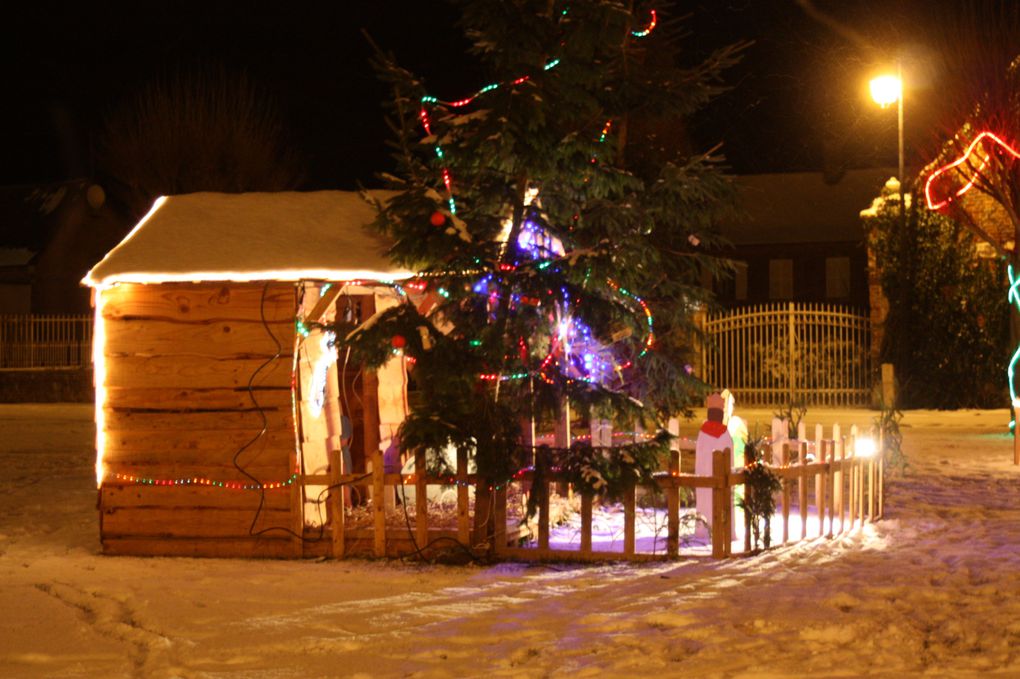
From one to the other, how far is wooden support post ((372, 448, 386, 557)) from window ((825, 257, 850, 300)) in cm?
3287

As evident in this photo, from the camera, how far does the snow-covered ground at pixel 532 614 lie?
600 cm

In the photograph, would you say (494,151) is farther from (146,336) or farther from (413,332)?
(146,336)

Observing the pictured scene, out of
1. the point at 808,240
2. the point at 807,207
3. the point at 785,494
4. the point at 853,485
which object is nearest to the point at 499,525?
the point at 785,494

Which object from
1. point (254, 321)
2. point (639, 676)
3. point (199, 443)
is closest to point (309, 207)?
point (254, 321)

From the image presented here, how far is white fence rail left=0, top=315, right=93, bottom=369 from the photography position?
28188 millimetres

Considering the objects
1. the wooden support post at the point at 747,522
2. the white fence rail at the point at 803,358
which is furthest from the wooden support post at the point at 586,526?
the white fence rail at the point at 803,358

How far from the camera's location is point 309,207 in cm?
1032

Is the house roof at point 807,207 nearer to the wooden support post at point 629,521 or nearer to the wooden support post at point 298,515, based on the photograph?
the wooden support post at point 629,521

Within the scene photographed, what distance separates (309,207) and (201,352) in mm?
1680

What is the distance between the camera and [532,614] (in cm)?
701

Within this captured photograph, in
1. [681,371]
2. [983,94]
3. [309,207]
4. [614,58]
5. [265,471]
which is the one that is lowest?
[265,471]

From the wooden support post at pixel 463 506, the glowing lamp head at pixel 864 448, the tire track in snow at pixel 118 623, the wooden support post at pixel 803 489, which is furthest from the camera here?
the glowing lamp head at pixel 864 448

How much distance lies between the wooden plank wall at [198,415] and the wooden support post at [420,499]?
1033mm

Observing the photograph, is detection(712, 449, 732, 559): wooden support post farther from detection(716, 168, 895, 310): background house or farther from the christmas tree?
detection(716, 168, 895, 310): background house
